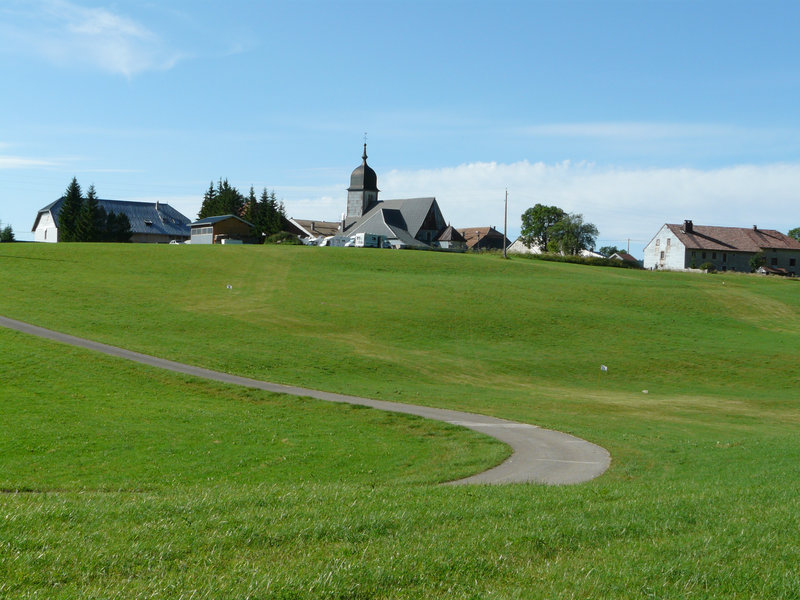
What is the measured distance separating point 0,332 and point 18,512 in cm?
3656

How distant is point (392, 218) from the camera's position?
146m

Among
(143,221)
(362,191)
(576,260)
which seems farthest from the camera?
(362,191)

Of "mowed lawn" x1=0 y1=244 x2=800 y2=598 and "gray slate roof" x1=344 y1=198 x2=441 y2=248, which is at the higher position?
"gray slate roof" x1=344 y1=198 x2=441 y2=248

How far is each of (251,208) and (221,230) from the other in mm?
16624

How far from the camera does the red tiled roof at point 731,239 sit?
444ft

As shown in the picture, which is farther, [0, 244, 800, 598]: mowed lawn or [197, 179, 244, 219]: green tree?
[197, 179, 244, 219]: green tree

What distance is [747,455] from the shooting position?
20141 millimetres

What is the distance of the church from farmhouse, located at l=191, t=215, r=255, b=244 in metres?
19.6

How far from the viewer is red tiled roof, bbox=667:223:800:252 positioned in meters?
135

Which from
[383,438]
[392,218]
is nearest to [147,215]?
[392,218]

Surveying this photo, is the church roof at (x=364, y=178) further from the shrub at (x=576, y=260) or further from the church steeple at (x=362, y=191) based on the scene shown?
the shrub at (x=576, y=260)

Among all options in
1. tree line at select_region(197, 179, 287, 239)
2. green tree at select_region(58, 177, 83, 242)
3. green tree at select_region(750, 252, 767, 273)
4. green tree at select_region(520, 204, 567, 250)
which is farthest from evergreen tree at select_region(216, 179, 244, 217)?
green tree at select_region(750, 252, 767, 273)

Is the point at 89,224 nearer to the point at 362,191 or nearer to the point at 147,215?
the point at 147,215

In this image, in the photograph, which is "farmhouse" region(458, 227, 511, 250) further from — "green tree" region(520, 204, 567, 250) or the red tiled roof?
the red tiled roof
